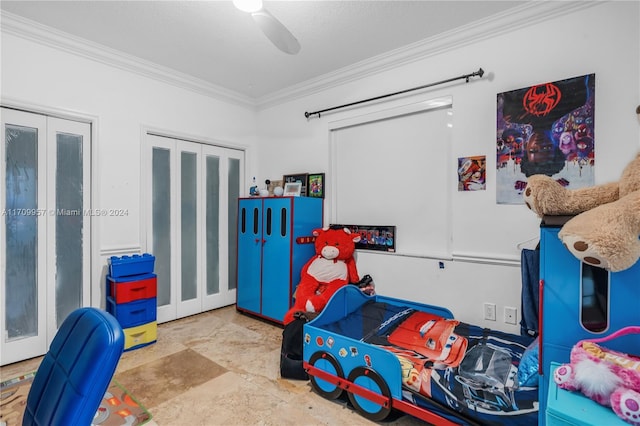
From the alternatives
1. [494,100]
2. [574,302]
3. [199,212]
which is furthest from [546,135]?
[199,212]

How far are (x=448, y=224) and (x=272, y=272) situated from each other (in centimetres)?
183

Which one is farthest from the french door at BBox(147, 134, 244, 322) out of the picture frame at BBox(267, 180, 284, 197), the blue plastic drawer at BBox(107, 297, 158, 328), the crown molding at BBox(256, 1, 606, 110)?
the crown molding at BBox(256, 1, 606, 110)

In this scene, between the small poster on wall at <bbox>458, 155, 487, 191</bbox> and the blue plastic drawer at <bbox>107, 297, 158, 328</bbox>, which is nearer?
the small poster on wall at <bbox>458, 155, 487, 191</bbox>

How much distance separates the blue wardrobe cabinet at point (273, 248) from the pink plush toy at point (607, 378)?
2.45m

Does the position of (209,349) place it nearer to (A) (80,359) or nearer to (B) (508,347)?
(A) (80,359)

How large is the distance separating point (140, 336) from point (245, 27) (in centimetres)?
278

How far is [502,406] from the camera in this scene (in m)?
1.46

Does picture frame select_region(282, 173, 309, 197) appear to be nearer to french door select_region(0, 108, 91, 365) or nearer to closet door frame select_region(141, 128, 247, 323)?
closet door frame select_region(141, 128, 247, 323)

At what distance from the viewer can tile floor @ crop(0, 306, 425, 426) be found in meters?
1.87

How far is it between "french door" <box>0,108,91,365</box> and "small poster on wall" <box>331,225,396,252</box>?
2.50 meters

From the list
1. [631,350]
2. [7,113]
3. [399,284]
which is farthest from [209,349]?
[631,350]

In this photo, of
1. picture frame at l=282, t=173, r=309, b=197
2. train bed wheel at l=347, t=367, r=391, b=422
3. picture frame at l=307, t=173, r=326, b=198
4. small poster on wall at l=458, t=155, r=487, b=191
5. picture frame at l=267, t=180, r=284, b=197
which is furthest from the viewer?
picture frame at l=267, t=180, r=284, b=197

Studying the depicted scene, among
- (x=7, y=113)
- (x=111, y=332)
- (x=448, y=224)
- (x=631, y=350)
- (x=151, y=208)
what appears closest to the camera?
(x=111, y=332)

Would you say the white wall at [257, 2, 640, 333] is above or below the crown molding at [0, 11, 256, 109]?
below
